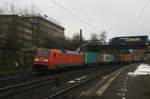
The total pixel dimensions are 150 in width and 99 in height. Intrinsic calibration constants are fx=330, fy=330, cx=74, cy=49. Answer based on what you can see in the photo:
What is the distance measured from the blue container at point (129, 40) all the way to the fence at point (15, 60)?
37.4 metres

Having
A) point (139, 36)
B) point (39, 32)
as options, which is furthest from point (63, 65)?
point (139, 36)

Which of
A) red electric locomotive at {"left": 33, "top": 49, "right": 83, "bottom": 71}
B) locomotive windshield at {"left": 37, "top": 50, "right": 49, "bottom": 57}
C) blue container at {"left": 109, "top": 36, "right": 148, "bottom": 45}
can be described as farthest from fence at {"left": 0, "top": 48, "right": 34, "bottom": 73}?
blue container at {"left": 109, "top": 36, "right": 148, "bottom": 45}

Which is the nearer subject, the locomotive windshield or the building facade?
the locomotive windshield

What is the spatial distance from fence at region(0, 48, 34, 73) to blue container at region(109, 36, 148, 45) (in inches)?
1471

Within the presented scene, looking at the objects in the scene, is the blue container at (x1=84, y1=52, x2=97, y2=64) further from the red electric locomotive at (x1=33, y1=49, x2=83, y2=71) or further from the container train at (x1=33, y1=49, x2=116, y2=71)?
the red electric locomotive at (x1=33, y1=49, x2=83, y2=71)

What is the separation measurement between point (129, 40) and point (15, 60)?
1803 inches

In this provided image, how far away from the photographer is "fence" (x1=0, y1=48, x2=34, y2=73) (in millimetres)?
47244

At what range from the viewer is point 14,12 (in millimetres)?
62969

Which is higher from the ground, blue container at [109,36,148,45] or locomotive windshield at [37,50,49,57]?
blue container at [109,36,148,45]

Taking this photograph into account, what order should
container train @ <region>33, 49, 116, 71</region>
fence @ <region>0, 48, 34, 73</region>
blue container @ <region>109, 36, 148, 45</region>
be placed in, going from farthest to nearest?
blue container @ <region>109, 36, 148, 45</region>, fence @ <region>0, 48, 34, 73</region>, container train @ <region>33, 49, 116, 71</region>

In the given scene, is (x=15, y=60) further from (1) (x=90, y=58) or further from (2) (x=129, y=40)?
(2) (x=129, y=40)

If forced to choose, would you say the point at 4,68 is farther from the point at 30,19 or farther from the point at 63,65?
the point at 30,19

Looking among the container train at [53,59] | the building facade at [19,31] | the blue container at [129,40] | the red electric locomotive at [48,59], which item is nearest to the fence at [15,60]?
the building facade at [19,31]

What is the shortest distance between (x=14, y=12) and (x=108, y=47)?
1507 inches
